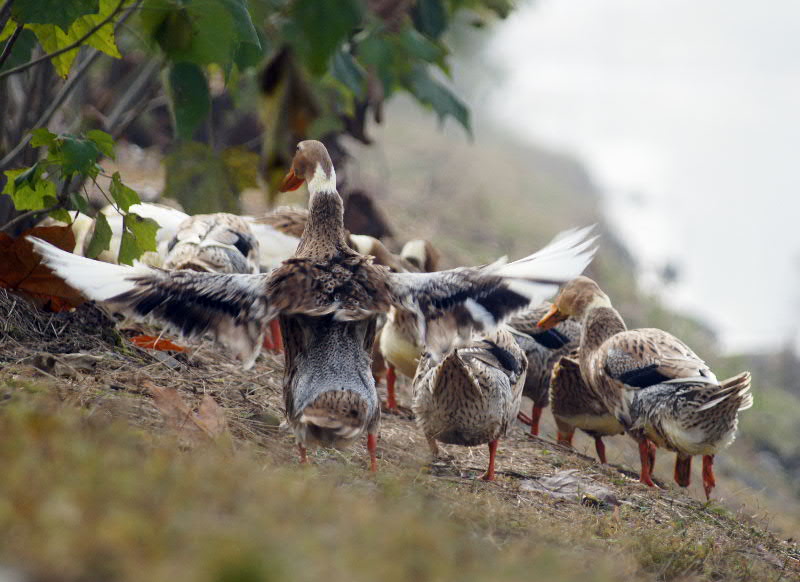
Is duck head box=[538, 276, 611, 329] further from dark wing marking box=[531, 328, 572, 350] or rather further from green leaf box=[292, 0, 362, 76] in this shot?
green leaf box=[292, 0, 362, 76]

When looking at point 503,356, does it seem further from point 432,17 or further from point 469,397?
point 432,17

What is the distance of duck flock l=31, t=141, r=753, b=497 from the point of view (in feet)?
13.1

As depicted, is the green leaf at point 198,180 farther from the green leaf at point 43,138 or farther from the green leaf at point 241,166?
the green leaf at point 43,138

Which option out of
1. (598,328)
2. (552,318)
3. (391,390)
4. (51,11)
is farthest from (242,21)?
(552,318)

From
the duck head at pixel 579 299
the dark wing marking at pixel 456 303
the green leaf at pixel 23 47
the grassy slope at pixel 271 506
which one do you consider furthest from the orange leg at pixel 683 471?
the green leaf at pixel 23 47

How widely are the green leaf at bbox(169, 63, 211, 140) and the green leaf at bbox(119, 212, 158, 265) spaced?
793mm

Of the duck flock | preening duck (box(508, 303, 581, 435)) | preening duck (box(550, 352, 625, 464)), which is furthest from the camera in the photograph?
preening duck (box(508, 303, 581, 435))

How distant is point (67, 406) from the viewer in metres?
3.46

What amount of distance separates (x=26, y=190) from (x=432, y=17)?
287 cm

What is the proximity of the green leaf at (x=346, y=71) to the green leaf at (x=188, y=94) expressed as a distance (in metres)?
1.10

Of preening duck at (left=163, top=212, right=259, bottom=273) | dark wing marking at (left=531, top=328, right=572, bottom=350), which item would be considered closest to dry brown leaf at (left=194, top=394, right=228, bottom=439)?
preening duck at (left=163, top=212, right=259, bottom=273)

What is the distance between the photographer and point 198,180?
6383 millimetres

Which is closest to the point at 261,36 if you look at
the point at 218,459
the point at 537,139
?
the point at 218,459

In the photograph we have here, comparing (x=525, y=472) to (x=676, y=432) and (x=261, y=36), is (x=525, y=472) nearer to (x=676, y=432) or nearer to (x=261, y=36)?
(x=676, y=432)
